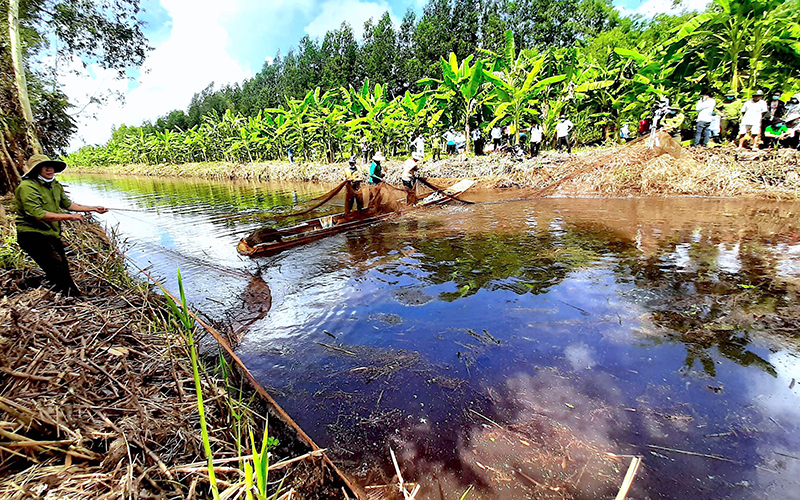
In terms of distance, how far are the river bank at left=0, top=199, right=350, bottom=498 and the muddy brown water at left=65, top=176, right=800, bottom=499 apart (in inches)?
29.9

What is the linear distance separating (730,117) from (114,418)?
52.9 feet

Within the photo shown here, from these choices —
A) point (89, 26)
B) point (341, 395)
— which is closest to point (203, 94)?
point (89, 26)

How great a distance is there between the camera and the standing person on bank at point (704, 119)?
11.1 metres

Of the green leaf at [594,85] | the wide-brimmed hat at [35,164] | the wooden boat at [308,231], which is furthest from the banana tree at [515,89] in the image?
the wide-brimmed hat at [35,164]

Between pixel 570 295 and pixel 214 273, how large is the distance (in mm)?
6002

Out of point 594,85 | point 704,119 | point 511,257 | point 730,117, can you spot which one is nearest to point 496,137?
point 594,85

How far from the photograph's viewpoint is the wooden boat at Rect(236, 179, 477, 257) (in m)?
6.89

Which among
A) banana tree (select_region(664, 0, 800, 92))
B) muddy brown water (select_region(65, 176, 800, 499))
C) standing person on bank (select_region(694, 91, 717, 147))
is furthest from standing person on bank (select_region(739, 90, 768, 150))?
muddy brown water (select_region(65, 176, 800, 499))

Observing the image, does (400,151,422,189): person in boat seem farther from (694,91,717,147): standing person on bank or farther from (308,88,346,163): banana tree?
(308,88,346,163): banana tree

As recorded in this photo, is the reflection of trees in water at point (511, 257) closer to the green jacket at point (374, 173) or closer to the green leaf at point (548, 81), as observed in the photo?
the green jacket at point (374, 173)

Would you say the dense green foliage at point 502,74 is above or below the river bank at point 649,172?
Result: above

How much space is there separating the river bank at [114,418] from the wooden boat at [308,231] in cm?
356

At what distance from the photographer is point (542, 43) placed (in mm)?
38469

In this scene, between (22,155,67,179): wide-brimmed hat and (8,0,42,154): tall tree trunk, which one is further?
(8,0,42,154): tall tree trunk
